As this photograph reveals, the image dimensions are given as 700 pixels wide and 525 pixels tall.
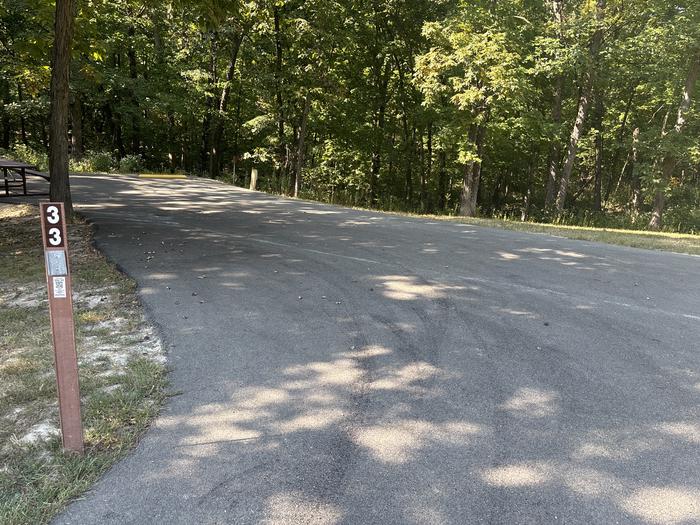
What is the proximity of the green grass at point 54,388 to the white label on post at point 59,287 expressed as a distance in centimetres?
93

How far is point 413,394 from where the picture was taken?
364cm

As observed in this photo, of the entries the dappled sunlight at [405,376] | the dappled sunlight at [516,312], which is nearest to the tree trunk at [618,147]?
the dappled sunlight at [516,312]

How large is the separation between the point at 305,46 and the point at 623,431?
56.8ft

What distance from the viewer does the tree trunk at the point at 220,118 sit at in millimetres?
22144

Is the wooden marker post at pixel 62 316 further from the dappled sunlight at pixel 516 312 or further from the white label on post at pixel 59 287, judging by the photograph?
the dappled sunlight at pixel 516 312

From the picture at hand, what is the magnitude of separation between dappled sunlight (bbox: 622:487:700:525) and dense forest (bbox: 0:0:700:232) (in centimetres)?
1041

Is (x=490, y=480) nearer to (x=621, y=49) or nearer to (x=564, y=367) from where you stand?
(x=564, y=367)

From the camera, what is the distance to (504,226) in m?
12.4

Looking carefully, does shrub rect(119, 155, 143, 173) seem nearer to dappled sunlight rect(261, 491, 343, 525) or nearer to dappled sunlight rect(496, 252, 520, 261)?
dappled sunlight rect(496, 252, 520, 261)

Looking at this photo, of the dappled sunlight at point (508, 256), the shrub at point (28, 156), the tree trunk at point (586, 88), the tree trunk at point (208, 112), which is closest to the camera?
the dappled sunlight at point (508, 256)

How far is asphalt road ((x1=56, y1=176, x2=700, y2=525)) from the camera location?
8.39 feet

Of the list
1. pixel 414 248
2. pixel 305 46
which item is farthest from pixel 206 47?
pixel 414 248

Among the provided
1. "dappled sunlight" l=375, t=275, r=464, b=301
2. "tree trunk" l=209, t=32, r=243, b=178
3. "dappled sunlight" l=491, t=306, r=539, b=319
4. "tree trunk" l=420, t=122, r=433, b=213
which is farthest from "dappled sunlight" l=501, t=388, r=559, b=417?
"tree trunk" l=209, t=32, r=243, b=178

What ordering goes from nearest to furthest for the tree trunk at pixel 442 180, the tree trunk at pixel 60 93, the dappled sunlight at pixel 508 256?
the dappled sunlight at pixel 508 256
the tree trunk at pixel 60 93
the tree trunk at pixel 442 180
